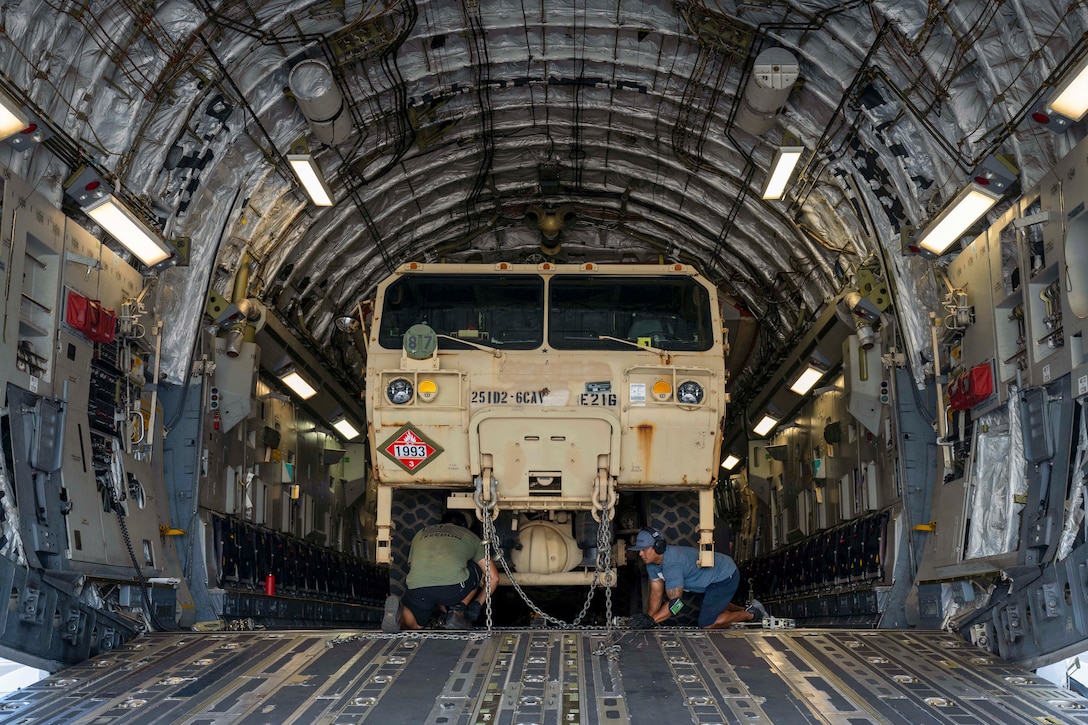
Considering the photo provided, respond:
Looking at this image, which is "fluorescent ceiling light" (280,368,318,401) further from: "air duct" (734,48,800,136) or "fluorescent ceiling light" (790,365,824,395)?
"air duct" (734,48,800,136)

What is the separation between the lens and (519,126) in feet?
43.0

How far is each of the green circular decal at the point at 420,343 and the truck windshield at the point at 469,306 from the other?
0.51 meters

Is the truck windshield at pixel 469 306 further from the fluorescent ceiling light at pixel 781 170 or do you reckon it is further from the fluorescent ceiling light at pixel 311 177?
the fluorescent ceiling light at pixel 781 170

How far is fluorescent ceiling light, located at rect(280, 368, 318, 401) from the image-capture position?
47.3ft

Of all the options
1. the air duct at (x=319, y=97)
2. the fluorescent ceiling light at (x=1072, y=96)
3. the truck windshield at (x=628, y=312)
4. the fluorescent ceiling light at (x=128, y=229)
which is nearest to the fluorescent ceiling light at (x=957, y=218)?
the fluorescent ceiling light at (x=1072, y=96)

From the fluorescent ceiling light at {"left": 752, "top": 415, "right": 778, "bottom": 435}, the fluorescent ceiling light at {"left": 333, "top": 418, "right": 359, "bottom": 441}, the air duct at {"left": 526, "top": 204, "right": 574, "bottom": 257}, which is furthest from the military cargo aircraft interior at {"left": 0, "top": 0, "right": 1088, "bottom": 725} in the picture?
the fluorescent ceiling light at {"left": 333, "top": 418, "right": 359, "bottom": 441}

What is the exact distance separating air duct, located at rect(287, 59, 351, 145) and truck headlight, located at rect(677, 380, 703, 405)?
4313mm

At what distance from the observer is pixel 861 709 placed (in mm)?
5672

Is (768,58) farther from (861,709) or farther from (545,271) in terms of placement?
(861,709)

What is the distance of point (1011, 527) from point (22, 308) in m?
7.40

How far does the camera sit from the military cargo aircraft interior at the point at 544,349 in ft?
22.8

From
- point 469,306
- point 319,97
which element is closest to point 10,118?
point 319,97

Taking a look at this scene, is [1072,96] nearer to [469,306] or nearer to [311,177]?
[469,306]

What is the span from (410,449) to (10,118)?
4.21 m
